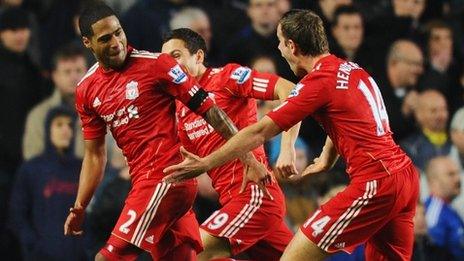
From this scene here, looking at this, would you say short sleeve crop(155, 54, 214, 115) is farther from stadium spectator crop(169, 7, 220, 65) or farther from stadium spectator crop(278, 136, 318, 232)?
stadium spectator crop(169, 7, 220, 65)

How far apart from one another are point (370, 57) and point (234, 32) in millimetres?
1384

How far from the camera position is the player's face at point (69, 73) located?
40.3 ft

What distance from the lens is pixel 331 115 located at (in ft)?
27.1

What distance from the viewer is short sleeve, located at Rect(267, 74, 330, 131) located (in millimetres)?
8141

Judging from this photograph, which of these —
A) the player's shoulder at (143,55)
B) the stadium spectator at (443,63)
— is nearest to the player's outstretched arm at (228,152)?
the player's shoulder at (143,55)

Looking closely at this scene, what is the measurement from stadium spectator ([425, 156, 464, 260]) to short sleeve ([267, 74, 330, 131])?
11.9ft

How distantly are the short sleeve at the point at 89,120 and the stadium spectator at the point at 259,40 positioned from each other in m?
3.83

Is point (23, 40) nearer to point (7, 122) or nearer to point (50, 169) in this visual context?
point (7, 122)

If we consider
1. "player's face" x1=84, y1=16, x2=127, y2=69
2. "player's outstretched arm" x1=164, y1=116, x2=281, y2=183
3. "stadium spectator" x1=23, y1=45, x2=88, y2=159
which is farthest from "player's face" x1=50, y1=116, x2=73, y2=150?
"player's outstretched arm" x1=164, y1=116, x2=281, y2=183

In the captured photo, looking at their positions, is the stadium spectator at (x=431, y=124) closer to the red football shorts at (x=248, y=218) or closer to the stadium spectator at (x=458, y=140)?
the stadium spectator at (x=458, y=140)

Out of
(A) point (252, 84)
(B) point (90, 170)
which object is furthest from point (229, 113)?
(B) point (90, 170)

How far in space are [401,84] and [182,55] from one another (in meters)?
4.18

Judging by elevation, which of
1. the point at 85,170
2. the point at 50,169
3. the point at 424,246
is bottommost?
the point at 424,246

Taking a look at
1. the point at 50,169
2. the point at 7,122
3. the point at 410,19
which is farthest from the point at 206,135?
the point at 410,19
